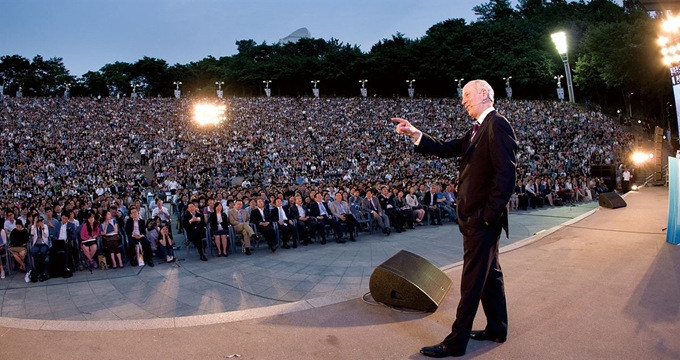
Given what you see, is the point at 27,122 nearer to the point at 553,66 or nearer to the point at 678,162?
the point at 678,162

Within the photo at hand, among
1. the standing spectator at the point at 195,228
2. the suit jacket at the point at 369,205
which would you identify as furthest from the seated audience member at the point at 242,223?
the suit jacket at the point at 369,205

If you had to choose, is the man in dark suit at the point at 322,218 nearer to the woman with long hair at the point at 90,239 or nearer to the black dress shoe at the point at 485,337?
the woman with long hair at the point at 90,239

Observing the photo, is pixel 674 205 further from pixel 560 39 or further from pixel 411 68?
pixel 411 68

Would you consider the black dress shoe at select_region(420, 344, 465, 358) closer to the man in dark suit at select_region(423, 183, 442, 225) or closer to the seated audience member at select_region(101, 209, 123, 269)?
the seated audience member at select_region(101, 209, 123, 269)

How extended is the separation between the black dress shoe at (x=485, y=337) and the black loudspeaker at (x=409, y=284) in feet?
1.97

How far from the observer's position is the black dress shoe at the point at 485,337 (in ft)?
10.1

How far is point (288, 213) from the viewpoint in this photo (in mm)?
9742

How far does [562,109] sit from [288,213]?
1474 inches

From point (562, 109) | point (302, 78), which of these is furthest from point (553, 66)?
point (302, 78)

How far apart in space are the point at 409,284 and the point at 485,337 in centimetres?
83

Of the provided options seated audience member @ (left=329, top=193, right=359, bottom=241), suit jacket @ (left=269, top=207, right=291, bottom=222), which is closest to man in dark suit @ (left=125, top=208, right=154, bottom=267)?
suit jacket @ (left=269, top=207, right=291, bottom=222)

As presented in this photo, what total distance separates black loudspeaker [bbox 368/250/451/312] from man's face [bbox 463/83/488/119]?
5.52 ft

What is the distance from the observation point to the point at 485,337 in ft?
10.3

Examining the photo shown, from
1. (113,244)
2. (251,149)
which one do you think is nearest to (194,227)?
(113,244)
